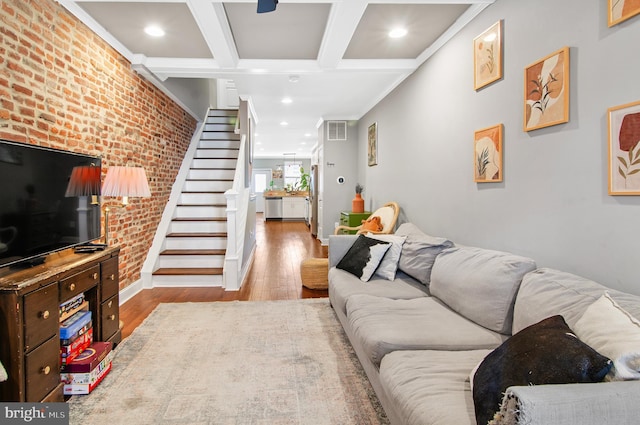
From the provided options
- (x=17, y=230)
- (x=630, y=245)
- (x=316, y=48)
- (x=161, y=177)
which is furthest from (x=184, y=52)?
(x=630, y=245)

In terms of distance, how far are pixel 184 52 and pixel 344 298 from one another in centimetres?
298

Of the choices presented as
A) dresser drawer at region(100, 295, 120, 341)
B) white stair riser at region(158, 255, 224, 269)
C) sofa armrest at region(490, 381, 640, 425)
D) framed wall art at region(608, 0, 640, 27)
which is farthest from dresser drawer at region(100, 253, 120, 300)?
framed wall art at region(608, 0, 640, 27)

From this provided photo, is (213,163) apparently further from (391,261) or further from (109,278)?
(391,261)

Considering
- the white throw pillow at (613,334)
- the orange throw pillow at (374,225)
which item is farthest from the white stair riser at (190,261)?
the white throw pillow at (613,334)

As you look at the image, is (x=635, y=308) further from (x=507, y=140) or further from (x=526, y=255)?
(x=507, y=140)

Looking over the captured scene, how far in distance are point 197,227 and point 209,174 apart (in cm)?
123

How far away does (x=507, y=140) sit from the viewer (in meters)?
2.31

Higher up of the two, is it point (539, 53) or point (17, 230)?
point (539, 53)

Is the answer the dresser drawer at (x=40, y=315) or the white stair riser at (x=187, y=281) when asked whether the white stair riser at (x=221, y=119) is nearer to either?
the white stair riser at (x=187, y=281)

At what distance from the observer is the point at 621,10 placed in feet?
5.03

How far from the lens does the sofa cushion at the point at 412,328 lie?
1713 mm

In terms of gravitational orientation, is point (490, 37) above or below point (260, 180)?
above

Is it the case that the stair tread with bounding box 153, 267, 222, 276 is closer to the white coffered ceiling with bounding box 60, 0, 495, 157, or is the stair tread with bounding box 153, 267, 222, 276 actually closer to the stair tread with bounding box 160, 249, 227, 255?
the stair tread with bounding box 160, 249, 227, 255

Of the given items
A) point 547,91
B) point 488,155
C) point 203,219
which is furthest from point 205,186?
point 547,91
